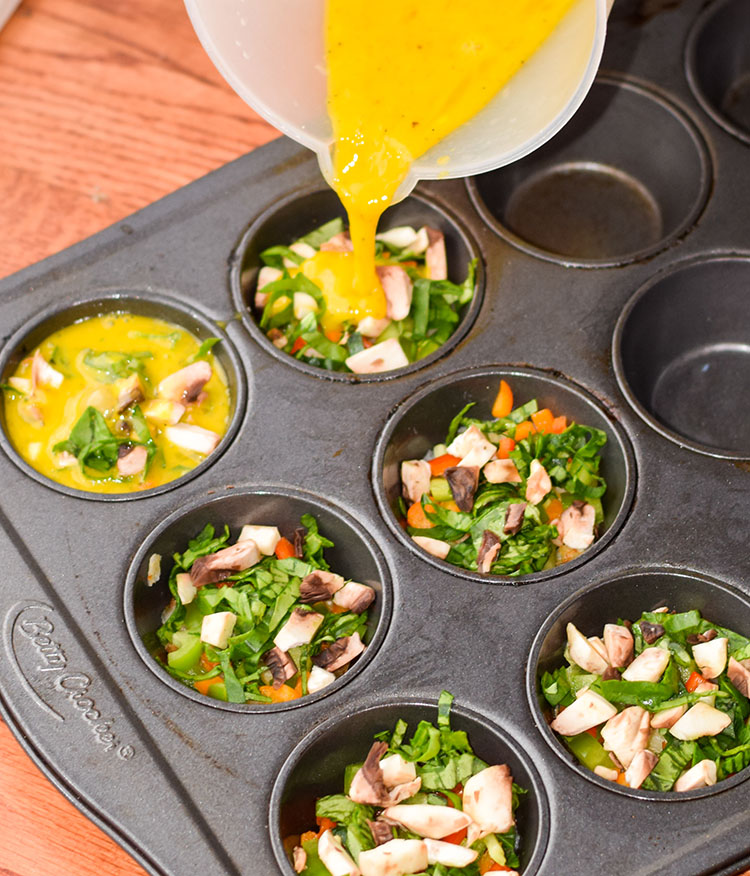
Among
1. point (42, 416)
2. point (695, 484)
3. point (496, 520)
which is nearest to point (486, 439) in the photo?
point (496, 520)

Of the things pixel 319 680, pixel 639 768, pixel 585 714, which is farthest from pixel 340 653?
pixel 639 768

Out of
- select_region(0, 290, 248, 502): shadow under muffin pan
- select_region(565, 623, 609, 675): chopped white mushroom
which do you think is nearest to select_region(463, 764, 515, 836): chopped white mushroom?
select_region(565, 623, 609, 675): chopped white mushroom

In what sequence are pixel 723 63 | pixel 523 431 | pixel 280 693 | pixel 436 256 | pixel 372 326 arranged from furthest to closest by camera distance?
1. pixel 723 63
2. pixel 436 256
3. pixel 372 326
4. pixel 523 431
5. pixel 280 693

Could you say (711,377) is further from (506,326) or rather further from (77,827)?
(77,827)

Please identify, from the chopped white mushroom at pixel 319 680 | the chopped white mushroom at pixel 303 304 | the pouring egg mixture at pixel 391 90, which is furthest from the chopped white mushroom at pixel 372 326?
the chopped white mushroom at pixel 319 680

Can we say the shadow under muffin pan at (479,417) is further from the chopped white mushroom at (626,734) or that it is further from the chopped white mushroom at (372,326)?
the chopped white mushroom at (626,734)

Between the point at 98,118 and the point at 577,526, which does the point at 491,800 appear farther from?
the point at 98,118
